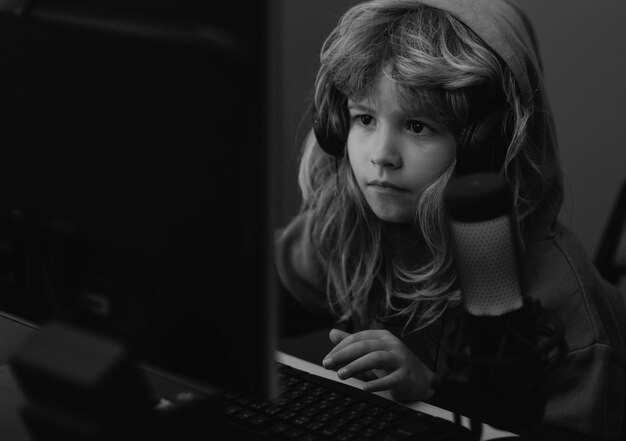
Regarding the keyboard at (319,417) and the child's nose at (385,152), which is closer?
the keyboard at (319,417)

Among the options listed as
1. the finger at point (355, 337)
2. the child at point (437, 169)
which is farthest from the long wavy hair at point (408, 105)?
the finger at point (355, 337)

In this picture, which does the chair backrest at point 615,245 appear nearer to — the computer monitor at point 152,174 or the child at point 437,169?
the child at point 437,169

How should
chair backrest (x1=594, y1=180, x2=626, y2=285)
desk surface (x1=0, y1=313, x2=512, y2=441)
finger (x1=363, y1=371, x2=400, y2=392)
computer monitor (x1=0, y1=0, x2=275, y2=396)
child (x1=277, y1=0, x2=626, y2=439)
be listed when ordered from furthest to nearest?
chair backrest (x1=594, y1=180, x2=626, y2=285) → child (x1=277, y1=0, x2=626, y2=439) → finger (x1=363, y1=371, x2=400, y2=392) → desk surface (x1=0, y1=313, x2=512, y2=441) → computer monitor (x1=0, y1=0, x2=275, y2=396)

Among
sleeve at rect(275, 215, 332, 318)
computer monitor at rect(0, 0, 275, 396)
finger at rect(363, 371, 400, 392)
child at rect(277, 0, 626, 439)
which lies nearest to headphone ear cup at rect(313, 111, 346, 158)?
child at rect(277, 0, 626, 439)

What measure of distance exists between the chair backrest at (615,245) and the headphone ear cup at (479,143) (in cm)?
70

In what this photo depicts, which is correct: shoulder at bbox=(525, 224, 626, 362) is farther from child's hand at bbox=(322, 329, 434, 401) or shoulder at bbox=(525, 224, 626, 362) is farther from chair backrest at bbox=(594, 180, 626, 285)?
chair backrest at bbox=(594, 180, 626, 285)

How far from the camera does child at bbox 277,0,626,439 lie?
1022mm

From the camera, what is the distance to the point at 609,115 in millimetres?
1814

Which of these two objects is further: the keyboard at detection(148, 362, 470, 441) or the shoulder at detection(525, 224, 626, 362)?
the shoulder at detection(525, 224, 626, 362)

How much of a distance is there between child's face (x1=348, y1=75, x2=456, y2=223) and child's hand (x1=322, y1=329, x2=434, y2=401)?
0.62 ft

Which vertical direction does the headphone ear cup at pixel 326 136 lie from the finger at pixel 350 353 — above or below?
above

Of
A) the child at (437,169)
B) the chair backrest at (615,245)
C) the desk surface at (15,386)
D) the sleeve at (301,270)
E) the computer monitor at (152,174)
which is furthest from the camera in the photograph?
the chair backrest at (615,245)

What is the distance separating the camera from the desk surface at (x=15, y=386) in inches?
29.1

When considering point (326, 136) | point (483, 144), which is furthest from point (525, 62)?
point (326, 136)
